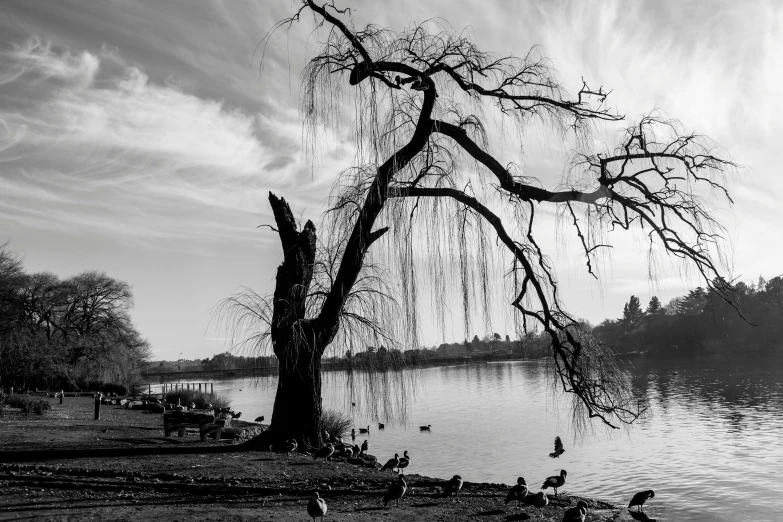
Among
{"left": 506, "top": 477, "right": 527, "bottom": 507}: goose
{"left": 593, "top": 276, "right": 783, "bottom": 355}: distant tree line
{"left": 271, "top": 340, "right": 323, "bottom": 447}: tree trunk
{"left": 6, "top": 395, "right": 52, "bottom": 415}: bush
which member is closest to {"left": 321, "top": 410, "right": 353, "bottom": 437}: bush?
{"left": 271, "top": 340, "right": 323, "bottom": 447}: tree trunk

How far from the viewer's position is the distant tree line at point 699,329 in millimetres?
76500

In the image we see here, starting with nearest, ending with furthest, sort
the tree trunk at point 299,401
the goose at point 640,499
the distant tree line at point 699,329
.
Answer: the tree trunk at point 299,401 → the goose at point 640,499 → the distant tree line at point 699,329

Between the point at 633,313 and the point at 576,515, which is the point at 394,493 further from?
the point at 633,313

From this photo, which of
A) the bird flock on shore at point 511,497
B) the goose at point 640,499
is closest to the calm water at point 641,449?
the goose at point 640,499

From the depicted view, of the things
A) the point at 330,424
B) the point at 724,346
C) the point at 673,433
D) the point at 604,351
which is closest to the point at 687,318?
the point at 724,346

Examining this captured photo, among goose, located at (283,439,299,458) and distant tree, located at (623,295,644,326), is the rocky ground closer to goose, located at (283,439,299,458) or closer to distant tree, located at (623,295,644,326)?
goose, located at (283,439,299,458)

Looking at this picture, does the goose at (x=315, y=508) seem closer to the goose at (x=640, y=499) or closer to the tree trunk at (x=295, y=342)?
the tree trunk at (x=295, y=342)

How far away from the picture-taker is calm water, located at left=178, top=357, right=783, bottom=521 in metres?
13.8

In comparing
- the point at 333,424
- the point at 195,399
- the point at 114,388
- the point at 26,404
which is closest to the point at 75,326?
the point at 114,388

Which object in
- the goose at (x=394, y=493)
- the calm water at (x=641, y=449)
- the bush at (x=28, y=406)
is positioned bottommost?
the calm water at (x=641, y=449)

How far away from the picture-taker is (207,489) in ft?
30.3

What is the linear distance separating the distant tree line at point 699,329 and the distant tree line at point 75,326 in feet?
173

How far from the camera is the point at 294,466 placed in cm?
1143

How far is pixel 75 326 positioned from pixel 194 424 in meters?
36.7
